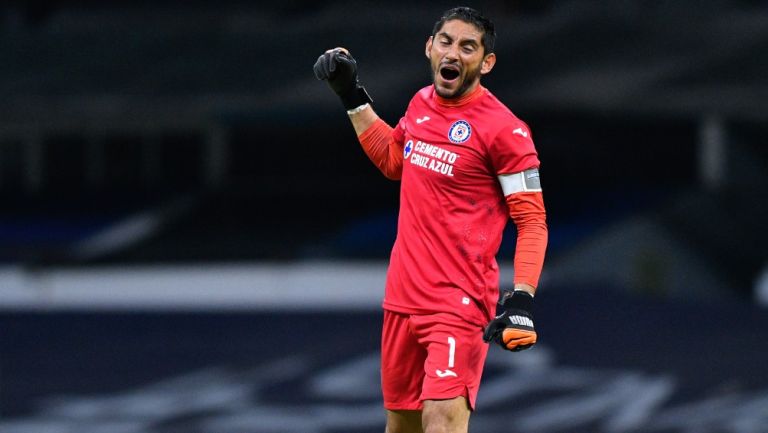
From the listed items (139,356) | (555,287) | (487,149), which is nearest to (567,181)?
(555,287)

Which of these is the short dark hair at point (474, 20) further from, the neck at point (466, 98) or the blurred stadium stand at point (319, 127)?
the blurred stadium stand at point (319, 127)

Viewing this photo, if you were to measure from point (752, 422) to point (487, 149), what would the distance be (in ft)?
22.2

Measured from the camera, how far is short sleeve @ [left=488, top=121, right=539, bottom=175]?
211 inches

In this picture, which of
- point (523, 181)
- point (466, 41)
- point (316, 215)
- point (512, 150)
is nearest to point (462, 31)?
point (466, 41)

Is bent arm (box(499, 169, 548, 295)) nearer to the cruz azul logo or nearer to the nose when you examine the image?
the cruz azul logo

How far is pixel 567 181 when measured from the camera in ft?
70.1

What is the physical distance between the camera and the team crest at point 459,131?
5457 millimetres

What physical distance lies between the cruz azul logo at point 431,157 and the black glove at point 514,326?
52cm

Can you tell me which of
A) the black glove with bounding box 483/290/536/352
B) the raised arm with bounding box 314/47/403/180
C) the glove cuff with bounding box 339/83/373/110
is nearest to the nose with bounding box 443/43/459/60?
the raised arm with bounding box 314/47/403/180

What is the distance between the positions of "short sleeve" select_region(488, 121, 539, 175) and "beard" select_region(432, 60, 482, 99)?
0.23 m

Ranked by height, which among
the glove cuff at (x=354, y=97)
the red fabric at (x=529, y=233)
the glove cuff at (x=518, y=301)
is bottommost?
the glove cuff at (x=518, y=301)

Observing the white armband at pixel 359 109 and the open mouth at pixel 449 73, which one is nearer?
the open mouth at pixel 449 73

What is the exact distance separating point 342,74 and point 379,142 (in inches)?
12.0

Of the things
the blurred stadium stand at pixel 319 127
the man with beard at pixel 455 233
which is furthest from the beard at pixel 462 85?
the blurred stadium stand at pixel 319 127
